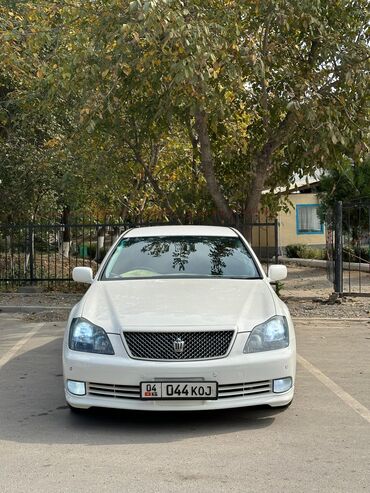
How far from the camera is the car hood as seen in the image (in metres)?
4.88

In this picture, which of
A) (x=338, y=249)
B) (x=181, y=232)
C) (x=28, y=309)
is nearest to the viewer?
(x=181, y=232)

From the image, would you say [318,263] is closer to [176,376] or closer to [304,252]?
[304,252]

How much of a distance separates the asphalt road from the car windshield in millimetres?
1306

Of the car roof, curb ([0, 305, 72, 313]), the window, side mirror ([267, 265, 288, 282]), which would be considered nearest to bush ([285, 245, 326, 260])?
the window

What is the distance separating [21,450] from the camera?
451cm

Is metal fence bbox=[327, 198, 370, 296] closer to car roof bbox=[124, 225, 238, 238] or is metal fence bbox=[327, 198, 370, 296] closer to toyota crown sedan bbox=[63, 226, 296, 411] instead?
car roof bbox=[124, 225, 238, 238]

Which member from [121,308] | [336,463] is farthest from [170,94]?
[336,463]

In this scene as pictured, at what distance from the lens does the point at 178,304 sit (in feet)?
16.9

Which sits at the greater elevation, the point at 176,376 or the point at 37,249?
the point at 37,249

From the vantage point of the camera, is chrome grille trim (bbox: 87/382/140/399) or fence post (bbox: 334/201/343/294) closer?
chrome grille trim (bbox: 87/382/140/399)

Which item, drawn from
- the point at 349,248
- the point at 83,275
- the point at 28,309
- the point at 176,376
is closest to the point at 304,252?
the point at 349,248

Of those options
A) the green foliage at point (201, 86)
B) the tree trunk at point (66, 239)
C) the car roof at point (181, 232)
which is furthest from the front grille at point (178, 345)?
the tree trunk at point (66, 239)

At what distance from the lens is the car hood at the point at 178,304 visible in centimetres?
488

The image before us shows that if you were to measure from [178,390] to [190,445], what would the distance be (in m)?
0.40
